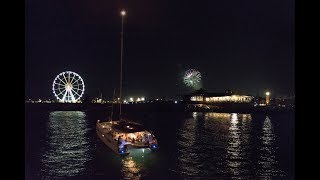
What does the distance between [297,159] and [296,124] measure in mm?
570

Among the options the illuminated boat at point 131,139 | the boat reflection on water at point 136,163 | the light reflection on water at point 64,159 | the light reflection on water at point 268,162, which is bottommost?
the light reflection on water at point 268,162

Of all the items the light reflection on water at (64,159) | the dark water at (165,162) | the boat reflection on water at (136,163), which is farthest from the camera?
the light reflection on water at (64,159)

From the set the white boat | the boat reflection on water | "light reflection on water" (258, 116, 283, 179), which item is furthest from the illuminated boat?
"light reflection on water" (258, 116, 283, 179)

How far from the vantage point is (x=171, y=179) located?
31.9 m

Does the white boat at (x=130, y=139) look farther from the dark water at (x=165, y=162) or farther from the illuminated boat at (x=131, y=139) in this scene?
the dark water at (x=165, y=162)

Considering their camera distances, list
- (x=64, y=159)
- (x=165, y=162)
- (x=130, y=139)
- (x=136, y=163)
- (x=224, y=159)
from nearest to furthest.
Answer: (x=136, y=163), (x=165, y=162), (x=130, y=139), (x=64, y=159), (x=224, y=159)

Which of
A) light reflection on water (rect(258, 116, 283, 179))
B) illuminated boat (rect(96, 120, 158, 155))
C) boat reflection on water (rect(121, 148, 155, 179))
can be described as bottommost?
light reflection on water (rect(258, 116, 283, 179))

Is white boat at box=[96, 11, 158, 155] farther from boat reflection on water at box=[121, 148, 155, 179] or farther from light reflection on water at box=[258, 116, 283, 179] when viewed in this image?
light reflection on water at box=[258, 116, 283, 179]

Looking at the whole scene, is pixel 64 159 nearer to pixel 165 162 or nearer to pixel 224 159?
pixel 165 162

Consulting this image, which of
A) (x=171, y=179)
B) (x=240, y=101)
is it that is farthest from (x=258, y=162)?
(x=240, y=101)

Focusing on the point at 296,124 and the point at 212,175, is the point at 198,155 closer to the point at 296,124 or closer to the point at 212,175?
the point at 212,175

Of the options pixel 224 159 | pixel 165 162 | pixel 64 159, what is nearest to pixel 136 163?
pixel 165 162

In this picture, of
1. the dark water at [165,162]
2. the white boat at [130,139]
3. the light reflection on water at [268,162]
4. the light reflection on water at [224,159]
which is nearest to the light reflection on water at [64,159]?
the dark water at [165,162]

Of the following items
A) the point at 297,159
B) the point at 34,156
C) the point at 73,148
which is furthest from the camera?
the point at 73,148
